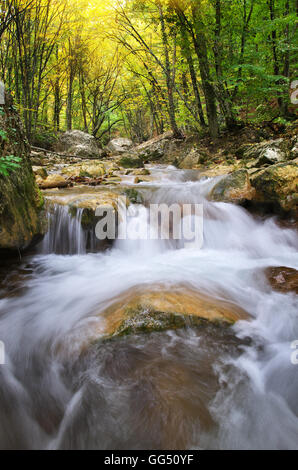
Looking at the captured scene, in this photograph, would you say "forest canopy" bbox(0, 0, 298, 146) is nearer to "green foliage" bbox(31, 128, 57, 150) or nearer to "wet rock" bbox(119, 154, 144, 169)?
"green foliage" bbox(31, 128, 57, 150)

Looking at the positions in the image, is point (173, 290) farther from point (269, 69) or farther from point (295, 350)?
point (269, 69)

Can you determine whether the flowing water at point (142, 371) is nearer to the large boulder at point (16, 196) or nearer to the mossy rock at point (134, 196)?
the large boulder at point (16, 196)

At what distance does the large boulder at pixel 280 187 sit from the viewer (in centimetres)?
458

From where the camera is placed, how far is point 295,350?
2.11 m

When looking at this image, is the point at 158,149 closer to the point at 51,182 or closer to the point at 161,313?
the point at 51,182

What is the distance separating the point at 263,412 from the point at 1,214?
10.7 feet

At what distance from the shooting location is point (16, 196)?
10.7 feet

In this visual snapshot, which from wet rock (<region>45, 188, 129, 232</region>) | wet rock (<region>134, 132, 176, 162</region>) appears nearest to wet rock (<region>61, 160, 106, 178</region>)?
wet rock (<region>45, 188, 129, 232</region>)

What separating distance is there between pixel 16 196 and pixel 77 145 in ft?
34.3

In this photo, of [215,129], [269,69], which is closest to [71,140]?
[215,129]

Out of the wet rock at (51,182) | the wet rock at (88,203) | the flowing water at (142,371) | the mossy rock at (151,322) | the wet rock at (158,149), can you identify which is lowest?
the flowing water at (142,371)

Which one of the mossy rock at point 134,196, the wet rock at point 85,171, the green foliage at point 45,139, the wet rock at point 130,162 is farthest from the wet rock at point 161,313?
the green foliage at point 45,139

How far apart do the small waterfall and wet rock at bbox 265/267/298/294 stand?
287 cm

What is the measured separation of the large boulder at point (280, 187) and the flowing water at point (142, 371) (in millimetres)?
1981
